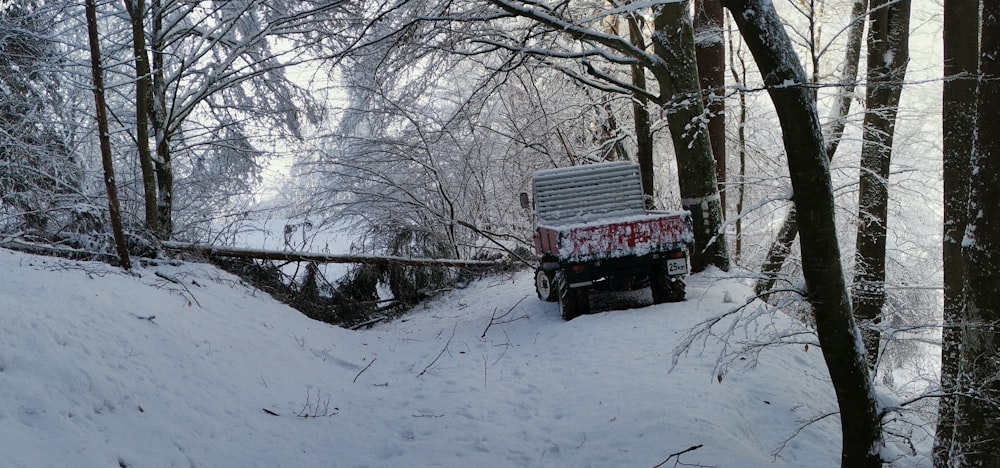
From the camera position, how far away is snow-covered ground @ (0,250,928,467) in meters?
4.76

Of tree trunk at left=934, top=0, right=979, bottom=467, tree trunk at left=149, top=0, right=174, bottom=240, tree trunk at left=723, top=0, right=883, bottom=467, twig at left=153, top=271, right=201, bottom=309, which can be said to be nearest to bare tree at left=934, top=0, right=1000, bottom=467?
tree trunk at left=934, top=0, right=979, bottom=467

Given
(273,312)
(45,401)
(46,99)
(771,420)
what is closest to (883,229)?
(771,420)

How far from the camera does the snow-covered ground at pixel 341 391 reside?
15.6ft

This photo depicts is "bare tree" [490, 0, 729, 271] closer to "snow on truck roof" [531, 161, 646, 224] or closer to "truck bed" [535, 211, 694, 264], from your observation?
"snow on truck roof" [531, 161, 646, 224]

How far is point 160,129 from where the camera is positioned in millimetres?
12023

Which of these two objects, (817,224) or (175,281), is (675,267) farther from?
(175,281)

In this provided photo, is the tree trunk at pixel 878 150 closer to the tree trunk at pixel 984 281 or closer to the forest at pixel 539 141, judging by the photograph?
the forest at pixel 539 141

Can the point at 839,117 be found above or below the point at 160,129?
below

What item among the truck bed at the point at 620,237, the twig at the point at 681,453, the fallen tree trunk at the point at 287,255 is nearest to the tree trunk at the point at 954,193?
the twig at the point at 681,453

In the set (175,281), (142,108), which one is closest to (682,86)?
(175,281)

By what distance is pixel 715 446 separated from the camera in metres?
5.23

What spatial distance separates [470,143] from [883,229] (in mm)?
10553

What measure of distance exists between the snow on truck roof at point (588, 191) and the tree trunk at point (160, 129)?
627 centimetres

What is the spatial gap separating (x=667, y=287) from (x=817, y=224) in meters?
5.27
